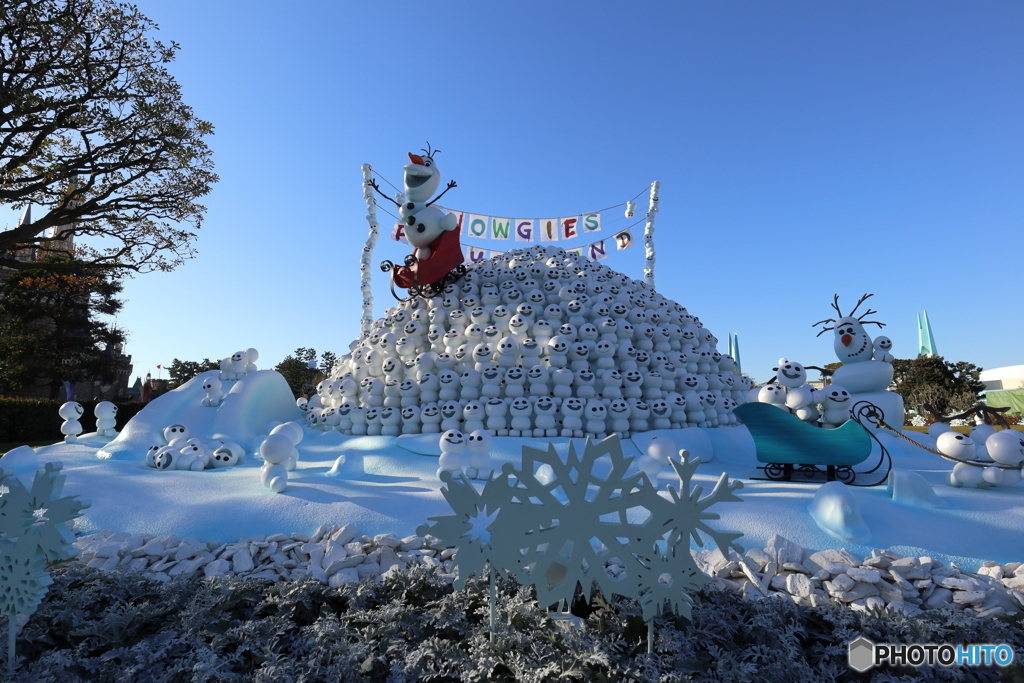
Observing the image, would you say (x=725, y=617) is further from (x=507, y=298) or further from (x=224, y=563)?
(x=507, y=298)

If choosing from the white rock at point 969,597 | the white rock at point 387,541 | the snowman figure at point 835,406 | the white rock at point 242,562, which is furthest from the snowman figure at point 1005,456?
the white rock at point 242,562

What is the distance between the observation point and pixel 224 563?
13.0 ft

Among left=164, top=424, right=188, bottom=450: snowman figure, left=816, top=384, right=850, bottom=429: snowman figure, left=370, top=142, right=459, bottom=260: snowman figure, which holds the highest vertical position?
left=370, top=142, right=459, bottom=260: snowman figure

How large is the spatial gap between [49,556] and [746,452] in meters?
7.39

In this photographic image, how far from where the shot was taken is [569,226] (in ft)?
41.1

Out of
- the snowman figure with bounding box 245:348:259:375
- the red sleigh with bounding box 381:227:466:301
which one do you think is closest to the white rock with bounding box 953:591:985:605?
the red sleigh with bounding box 381:227:466:301

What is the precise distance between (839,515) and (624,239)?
9168 millimetres

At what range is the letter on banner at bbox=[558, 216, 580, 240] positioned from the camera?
41.1 feet

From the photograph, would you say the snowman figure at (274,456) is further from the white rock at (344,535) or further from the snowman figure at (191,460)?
the snowman figure at (191,460)

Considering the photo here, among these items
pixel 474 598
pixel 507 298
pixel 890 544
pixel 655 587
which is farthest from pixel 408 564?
pixel 507 298

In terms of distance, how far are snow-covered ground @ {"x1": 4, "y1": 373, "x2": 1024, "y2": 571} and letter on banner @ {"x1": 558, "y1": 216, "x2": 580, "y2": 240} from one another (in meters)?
6.41

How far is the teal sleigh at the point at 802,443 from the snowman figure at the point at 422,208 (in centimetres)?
567

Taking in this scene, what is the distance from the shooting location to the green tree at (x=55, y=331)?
18.5 m

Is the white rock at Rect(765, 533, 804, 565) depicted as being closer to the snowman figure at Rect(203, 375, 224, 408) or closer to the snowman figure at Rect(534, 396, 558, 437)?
the snowman figure at Rect(534, 396, 558, 437)
